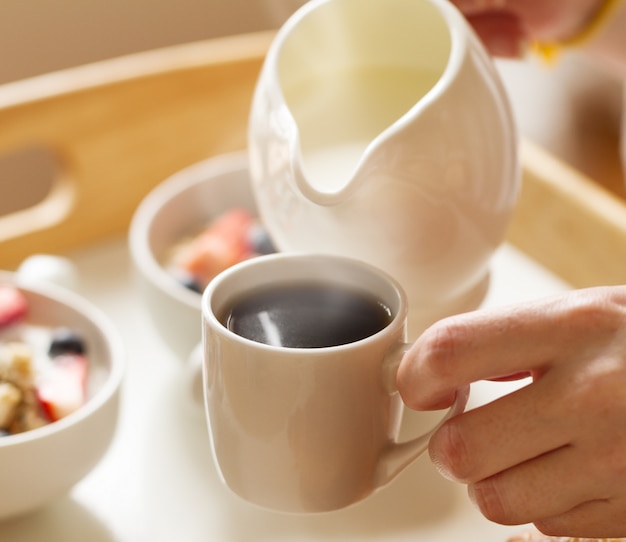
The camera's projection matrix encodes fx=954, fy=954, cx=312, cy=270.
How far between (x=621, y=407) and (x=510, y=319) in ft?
0.22

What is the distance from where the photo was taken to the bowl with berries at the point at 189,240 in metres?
0.71

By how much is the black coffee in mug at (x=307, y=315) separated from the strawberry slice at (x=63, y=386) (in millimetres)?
187

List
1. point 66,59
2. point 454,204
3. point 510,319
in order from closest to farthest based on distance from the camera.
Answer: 1. point 510,319
2. point 454,204
3. point 66,59

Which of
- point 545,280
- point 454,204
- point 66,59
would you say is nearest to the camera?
point 454,204

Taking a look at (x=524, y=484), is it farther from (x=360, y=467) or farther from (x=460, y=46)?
(x=460, y=46)

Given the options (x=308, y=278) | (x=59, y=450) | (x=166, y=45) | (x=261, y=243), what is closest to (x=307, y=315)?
(x=308, y=278)

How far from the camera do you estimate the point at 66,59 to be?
178 centimetres

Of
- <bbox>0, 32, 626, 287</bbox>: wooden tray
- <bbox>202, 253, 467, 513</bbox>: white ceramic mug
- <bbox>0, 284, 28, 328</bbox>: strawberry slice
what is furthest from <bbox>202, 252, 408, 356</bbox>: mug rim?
<bbox>0, 32, 626, 287</bbox>: wooden tray

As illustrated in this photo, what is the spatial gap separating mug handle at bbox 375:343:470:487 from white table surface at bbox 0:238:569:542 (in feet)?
0.39

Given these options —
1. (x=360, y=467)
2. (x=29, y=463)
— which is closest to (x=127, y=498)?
(x=29, y=463)

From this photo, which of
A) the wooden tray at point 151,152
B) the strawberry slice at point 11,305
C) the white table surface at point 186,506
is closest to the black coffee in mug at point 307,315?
the white table surface at point 186,506

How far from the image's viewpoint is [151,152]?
1006 millimetres

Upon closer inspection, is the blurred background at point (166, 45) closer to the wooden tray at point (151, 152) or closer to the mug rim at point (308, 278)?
the wooden tray at point (151, 152)

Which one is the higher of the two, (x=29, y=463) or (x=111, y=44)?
(x=29, y=463)
